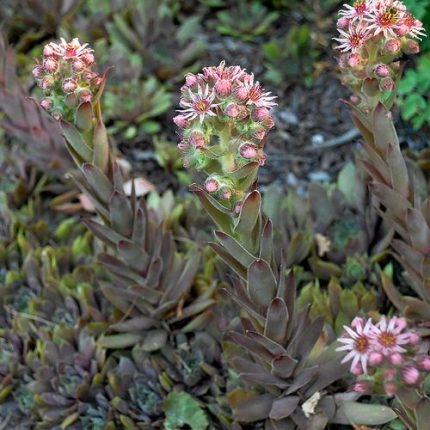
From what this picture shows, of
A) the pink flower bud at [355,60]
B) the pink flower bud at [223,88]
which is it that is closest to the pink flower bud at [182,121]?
the pink flower bud at [223,88]

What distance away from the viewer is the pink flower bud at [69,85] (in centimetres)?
213

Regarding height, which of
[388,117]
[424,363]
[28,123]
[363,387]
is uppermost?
[388,117]

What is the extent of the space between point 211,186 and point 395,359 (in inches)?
24.6

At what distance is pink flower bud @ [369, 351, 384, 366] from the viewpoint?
1733 mm

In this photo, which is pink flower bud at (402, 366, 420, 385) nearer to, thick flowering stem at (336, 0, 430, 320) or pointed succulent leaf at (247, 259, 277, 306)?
pointed succulent leaf at (247, 259, 277, 306)

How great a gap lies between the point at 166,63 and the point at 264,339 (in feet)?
7.10

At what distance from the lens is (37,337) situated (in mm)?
2939

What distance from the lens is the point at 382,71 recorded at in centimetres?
204

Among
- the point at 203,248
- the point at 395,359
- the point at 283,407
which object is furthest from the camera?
the point at 203,248

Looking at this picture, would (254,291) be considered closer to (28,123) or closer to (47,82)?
(47,82)

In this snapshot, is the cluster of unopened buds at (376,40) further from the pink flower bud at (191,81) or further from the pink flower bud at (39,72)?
the pink flower bud at (39,72)

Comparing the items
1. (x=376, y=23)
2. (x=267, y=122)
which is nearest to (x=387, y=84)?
(x=376, y=23)

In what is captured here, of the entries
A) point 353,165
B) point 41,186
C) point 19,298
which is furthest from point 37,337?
point 353,165

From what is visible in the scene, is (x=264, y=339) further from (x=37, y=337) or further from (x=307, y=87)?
(x=307, y=87)
